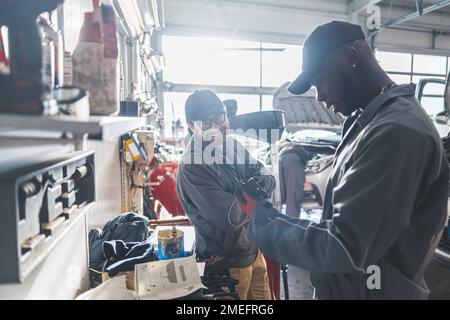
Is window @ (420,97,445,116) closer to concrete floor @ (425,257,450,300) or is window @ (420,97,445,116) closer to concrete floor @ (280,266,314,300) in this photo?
concrete floor @ (425,257,450,300)

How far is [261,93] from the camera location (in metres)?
7.18

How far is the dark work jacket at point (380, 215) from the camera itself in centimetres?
81

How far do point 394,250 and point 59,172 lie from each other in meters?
0.94

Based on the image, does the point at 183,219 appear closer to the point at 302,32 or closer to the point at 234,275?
the point at 234,275

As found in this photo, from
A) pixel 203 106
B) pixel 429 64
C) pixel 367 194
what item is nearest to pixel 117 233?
pixel 203 106

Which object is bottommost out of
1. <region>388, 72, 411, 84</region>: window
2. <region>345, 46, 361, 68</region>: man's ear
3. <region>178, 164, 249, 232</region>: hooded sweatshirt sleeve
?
<region>178, 164, 249, 232</region>: hooded sweatshirt sleeve

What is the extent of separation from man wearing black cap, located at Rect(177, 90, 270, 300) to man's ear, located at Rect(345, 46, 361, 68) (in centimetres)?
90

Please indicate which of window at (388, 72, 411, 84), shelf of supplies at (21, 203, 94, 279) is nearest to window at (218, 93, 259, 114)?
window at (388, 72, 411, 84)

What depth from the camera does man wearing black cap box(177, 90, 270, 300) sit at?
5.44ft

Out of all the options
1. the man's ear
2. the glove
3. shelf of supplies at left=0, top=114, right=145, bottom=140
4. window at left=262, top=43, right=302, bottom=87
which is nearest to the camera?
shelf of supplies at left=0, top=114, right=145, bottom=140

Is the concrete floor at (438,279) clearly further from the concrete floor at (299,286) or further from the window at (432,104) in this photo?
the window at (432,104)

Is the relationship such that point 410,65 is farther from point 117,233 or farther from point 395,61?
point 117,233

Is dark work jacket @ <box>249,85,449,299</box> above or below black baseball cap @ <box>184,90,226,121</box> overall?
below
